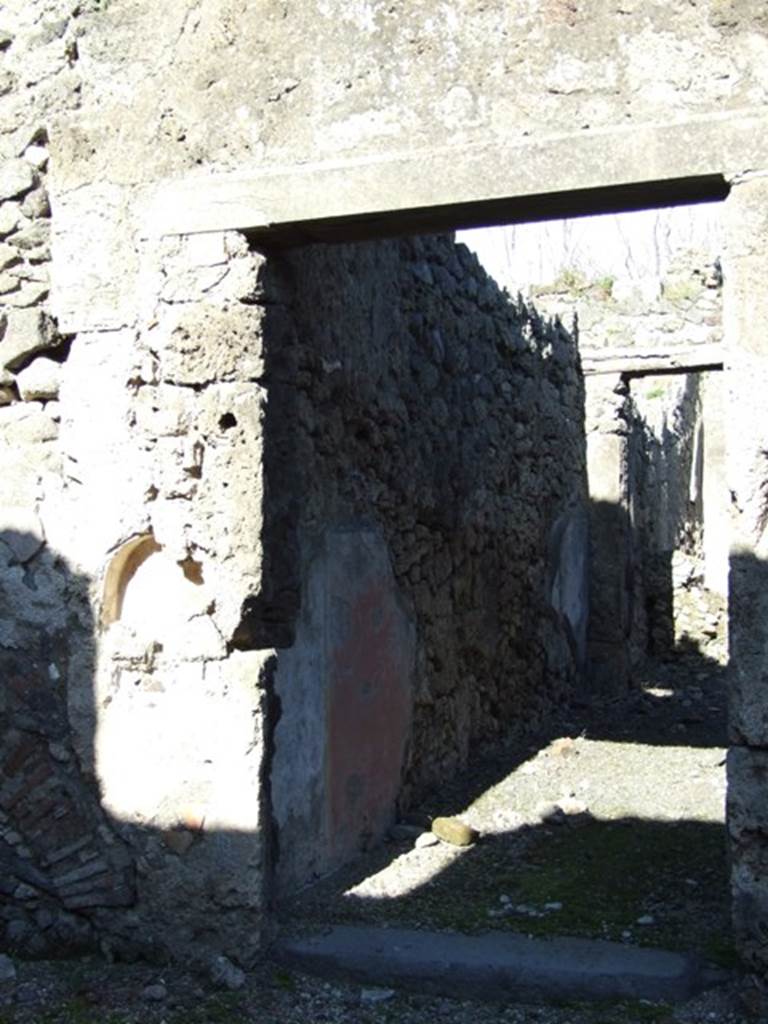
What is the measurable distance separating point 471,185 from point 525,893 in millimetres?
2275

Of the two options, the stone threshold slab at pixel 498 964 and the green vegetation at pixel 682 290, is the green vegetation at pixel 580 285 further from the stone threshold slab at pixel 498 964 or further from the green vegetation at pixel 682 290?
the stone threshold slab at pixel 498 964

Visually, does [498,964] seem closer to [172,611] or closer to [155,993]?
[155,993]

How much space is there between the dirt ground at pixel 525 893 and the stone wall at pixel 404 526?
20cm

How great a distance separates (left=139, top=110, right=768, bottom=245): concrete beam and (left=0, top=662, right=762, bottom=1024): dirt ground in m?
2.02

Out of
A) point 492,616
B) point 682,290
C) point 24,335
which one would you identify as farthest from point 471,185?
point 682,290

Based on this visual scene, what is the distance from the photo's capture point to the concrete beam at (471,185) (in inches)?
126

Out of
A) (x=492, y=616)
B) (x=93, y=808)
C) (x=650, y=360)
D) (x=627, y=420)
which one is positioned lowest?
(x=93, y=808)

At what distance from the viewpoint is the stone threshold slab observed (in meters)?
3.31

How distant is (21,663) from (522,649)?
3621 millimetres

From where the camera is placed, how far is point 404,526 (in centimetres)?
513

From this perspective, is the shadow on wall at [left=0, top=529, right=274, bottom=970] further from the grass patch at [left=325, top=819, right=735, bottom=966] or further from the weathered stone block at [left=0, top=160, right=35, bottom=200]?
the weathered stone block at [left=0, top=160, right=35, bottom=200]

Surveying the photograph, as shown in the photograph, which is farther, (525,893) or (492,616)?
(492,616)

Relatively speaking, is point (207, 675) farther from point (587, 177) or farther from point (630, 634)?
point (630, 634)

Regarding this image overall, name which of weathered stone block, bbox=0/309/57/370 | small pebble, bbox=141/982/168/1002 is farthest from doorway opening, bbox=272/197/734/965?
weathered stone block, bbox=0/309/57/370
